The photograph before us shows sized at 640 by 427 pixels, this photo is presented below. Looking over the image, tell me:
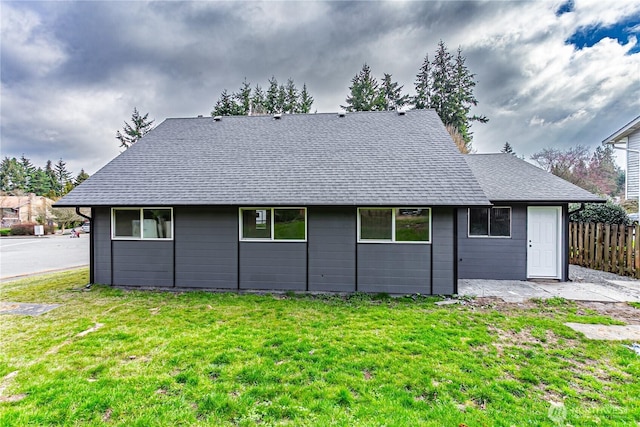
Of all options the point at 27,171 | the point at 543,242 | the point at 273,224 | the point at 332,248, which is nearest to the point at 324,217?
the point at 332,248

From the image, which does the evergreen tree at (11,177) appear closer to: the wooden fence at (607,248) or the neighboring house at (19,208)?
the neighboring house at (19,208)

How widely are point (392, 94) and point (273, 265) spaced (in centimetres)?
2400

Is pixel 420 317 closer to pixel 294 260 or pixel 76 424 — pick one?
pixel 294 260

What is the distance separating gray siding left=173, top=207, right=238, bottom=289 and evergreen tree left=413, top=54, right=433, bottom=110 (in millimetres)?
22899

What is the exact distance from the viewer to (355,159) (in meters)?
8.02

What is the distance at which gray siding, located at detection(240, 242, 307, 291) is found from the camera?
7141mm

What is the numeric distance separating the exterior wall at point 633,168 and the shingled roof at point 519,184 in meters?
6.82

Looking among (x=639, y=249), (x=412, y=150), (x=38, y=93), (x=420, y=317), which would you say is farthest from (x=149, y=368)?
(x=38, y=93)

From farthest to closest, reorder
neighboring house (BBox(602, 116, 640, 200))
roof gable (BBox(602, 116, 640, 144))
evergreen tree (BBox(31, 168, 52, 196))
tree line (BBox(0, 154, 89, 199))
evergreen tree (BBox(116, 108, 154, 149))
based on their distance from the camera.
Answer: tree line (BBox(0, 154, 89, 199)) → evergreen tree (BBox(31, 168, 52, 196)) → evergreen tree (BBox(116, 108, 154, 149)) → neighboring house (BBox(602, 116, 640, 200)) → roof gable (BBox(602, 116, 640, 144))

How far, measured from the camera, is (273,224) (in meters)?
7.30

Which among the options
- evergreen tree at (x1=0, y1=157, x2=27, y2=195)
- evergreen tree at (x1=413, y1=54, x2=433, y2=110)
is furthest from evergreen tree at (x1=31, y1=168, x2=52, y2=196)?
evergreen tree at (x1=413, y1=54, x2=433, y2=110)

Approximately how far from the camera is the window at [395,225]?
22.3 feet
